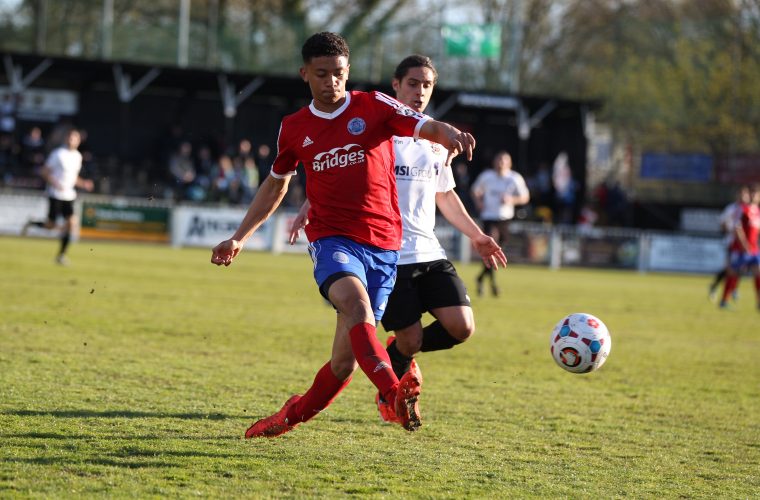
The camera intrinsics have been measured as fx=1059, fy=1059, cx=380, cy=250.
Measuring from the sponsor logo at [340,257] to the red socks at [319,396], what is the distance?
0.56 metres

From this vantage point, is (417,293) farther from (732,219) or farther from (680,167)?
(680,167)

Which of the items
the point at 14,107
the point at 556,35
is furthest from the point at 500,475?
the point at 556,35

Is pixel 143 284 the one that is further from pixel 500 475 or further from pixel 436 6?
pixel 436 6

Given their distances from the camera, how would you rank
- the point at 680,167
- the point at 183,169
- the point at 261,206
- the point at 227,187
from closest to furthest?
the point at 261,206 → the point at 227,187 → the point at 183,169 → the point at 680,167

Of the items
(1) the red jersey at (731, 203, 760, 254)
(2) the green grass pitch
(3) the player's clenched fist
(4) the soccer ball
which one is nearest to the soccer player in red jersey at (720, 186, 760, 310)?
(1) the red jersey at (731, 203, 760, 254)

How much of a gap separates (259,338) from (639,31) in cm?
4572

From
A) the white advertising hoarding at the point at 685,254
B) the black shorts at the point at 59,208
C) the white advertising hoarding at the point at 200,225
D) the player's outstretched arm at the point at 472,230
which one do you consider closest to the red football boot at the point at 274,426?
the player's outstretched arm at the point at 472,230

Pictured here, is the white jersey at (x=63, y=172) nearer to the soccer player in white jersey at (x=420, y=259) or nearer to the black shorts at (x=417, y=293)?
the soccer player in white jersey at (x=420, y=259)

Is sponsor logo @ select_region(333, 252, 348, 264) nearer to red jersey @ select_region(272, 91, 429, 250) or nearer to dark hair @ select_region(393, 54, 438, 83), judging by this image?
red jersey @ select_region(272, 91, 429, 250)

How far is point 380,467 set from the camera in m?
5.13

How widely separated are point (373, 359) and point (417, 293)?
5.40ft

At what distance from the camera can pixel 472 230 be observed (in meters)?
6.43

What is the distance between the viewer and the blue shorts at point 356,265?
17.4ft

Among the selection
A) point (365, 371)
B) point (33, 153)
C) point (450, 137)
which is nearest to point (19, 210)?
point (33, 153)
